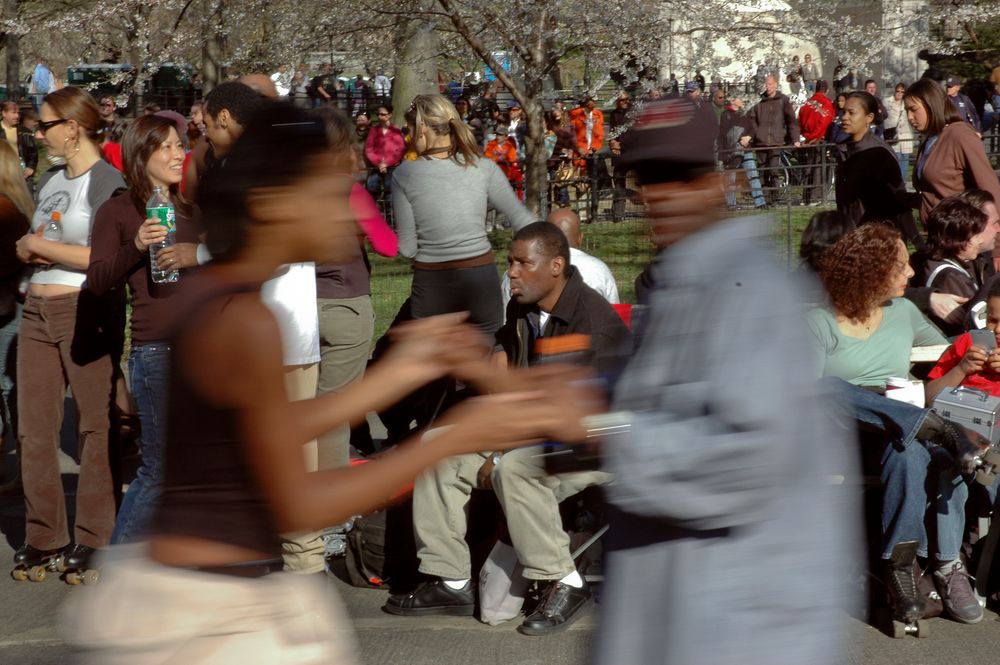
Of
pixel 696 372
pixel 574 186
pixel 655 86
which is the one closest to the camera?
pixel 696 372

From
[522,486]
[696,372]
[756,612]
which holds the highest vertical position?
[696,372]

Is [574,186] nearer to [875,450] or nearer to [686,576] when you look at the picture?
[875,450]

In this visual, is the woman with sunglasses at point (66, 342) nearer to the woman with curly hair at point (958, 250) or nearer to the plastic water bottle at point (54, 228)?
the plastic water bottle at point (54, 228)

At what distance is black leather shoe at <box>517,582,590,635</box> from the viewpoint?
17.0ft

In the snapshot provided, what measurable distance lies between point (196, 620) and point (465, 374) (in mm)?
897

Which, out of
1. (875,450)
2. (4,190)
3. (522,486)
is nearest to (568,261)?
(522,486)

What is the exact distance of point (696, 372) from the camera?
2383mm

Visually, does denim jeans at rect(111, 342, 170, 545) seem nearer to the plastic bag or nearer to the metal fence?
the plastic bag

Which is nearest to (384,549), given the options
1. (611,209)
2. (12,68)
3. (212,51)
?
(611,209)

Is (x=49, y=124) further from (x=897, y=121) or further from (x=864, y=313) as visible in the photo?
(x=897, y=121)

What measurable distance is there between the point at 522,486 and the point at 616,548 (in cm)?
250

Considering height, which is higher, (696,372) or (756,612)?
(696,372)

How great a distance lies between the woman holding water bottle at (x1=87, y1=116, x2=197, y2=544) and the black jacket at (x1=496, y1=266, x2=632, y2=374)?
143cm

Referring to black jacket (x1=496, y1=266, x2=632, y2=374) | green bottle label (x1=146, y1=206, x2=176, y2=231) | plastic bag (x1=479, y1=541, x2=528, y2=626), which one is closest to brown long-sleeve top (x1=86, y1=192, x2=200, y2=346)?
green bottle label (x1=146, y1=206, x2=176, y2=231)
